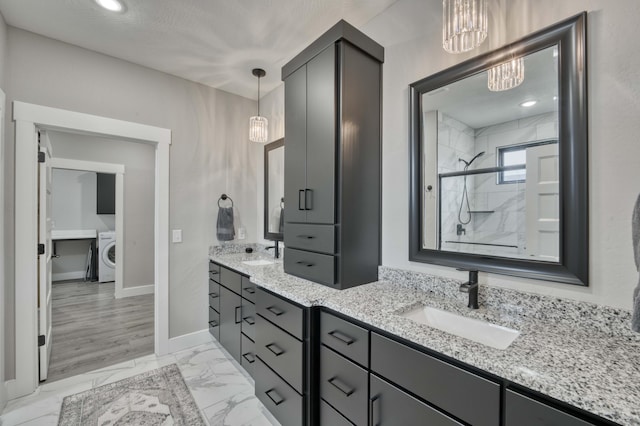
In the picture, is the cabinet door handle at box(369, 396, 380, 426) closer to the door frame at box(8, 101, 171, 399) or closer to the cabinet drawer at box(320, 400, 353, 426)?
the cabinet drawer at box(320, 400, 353, 426)

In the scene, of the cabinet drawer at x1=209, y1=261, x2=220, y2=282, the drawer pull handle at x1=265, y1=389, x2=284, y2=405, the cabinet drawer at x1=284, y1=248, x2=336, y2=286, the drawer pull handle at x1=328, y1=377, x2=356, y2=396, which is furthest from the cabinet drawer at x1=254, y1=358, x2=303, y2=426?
the cabinet drawer at x1=209, y1=261, x2=220, y2=282

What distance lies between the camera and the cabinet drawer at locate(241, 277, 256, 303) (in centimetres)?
219

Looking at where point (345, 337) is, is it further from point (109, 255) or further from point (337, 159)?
point (109, 255)

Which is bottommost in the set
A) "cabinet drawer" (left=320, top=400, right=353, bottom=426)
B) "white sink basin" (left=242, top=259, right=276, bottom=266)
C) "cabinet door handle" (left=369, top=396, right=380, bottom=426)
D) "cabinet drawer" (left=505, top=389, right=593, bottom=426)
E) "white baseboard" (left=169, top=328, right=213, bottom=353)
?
"white baseboard" (left=169, top=328, right=213, bottom=353)

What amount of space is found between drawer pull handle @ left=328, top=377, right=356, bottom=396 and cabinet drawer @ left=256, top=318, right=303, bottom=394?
200 millimetres

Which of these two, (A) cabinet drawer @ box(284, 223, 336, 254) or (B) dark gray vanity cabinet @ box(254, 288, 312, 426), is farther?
(A) cabinet drawer @ box(284, 223, 336, 254)

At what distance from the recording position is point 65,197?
5.72 metres

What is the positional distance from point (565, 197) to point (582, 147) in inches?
8.1

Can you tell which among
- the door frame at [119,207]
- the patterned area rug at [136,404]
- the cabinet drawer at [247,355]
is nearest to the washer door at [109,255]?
the door frame at [119,207]

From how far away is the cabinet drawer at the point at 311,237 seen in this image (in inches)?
68.5

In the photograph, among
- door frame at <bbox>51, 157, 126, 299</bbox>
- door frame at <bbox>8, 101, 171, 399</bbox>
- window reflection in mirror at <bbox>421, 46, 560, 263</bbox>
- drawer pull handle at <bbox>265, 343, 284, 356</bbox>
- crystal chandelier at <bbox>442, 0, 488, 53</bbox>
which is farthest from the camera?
door frame at <bbox>51, 157, 126, 299</bbox>

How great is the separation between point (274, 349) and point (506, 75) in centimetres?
195

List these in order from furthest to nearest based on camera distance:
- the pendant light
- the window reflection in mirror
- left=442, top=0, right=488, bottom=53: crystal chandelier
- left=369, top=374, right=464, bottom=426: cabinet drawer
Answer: the pendant light < the window reflection in mirror < left=442, top=0, right=488, bottom=53: crystal chandelier < left=369, top=374, right=464, bottom=426: cabinet drawer

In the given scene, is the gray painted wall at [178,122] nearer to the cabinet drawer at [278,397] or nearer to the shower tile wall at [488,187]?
the cabinet drawer at [278,397]
